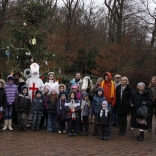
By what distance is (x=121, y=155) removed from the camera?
6.18 m

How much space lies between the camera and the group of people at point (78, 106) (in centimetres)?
791

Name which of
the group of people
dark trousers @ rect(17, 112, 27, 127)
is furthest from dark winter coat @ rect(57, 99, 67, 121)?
dark trousers @ rect(17, 112, 27, 127)

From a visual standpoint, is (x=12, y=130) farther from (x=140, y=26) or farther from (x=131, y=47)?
(x=140, y=26)

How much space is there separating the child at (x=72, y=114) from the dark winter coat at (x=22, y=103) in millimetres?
1327

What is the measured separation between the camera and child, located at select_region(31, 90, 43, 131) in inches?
341

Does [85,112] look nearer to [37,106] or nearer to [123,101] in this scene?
[123,101]

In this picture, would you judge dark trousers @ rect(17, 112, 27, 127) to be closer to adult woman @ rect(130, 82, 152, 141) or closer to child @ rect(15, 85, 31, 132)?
child @ rect(15, 85, 31, 132)

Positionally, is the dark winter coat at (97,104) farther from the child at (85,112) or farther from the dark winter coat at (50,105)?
the dark winter coat at (50,105)

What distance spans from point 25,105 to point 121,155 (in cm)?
376

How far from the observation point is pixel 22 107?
8516 mm

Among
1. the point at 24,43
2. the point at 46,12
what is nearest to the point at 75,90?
the point at 24,43

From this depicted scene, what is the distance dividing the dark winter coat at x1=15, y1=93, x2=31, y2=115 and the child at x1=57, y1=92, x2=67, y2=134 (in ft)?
3.37

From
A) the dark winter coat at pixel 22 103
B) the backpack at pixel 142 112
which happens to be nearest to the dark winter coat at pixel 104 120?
the backpack at pixel 142 112

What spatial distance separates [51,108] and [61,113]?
1.39 ft
